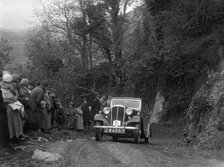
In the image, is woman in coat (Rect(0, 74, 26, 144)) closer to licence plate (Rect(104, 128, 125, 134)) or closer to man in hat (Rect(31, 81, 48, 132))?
man in hat (Rect(31, 81, 48, 132))

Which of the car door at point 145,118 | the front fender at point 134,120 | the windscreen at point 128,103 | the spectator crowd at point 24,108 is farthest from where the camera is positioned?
the windscreen at point 128,103

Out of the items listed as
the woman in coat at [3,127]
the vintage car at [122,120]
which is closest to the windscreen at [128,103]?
the vintage car at [122,120]

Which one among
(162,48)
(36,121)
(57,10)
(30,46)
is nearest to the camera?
(36,121)

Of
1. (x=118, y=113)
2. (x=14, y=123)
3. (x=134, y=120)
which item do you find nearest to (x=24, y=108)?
(x=14, y=123)

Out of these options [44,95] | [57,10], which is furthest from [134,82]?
[44,95]

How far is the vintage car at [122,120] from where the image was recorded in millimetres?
17375

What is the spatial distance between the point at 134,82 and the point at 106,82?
484 centimetres

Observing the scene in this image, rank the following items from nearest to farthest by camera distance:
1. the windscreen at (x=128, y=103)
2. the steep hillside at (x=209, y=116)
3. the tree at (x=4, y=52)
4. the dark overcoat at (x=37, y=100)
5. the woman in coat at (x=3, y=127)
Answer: the woman in coat at (x=3, y=127) < the dark overcoat at (x=37, y=100) < the steep hillside at (x=209, y=116) < the windscreen at (x=128, y=103) < the tree at (x=4, y=52)

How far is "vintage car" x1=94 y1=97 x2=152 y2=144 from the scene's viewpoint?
17.4m

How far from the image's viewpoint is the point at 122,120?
706 inches

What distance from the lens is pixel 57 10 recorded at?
38469 mm

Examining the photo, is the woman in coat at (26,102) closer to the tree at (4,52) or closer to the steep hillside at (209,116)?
the steep hillside at (209,116)

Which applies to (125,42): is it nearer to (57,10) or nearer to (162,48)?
(162,48)

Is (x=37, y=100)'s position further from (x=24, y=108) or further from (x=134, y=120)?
(x=134, y=120)
